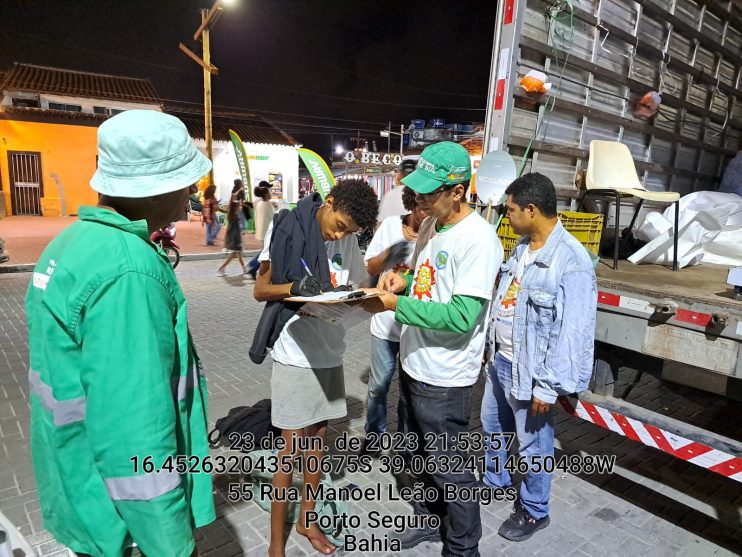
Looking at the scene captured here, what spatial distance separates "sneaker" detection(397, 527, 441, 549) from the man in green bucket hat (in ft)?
5.51

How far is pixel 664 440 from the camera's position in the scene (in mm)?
2596

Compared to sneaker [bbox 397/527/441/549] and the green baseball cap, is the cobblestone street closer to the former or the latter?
sneaker [bbox 397/527/441/549]

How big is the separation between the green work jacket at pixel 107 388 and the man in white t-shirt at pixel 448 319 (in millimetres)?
1082

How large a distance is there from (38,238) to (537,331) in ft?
48.7

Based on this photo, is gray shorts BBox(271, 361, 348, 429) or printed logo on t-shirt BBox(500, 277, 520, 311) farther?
printed logo on t-shirt BBox(500, 277, 520, 311)

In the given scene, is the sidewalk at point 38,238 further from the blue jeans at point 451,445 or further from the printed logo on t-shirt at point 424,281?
the blue jeans at point 451,445

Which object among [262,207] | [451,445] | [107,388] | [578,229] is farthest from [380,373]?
[262,207]

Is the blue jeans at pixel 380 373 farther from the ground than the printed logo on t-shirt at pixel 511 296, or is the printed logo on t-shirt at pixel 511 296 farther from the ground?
the printed logo on t-shirt at pixel 511 296


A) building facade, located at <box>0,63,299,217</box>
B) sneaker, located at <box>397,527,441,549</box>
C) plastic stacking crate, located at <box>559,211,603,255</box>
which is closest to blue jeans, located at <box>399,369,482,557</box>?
sneaker, located at <box>397,527,441,549</box>

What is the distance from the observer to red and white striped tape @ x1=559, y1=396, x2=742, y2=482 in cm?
238

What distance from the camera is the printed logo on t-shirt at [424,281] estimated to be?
2.34 meters

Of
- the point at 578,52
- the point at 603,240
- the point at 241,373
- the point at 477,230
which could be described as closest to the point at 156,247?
the point at 477,230

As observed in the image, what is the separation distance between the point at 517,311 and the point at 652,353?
794mm

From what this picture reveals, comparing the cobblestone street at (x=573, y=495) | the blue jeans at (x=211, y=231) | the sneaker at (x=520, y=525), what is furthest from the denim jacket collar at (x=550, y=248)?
the blue jeans at (x=211, y=231)
